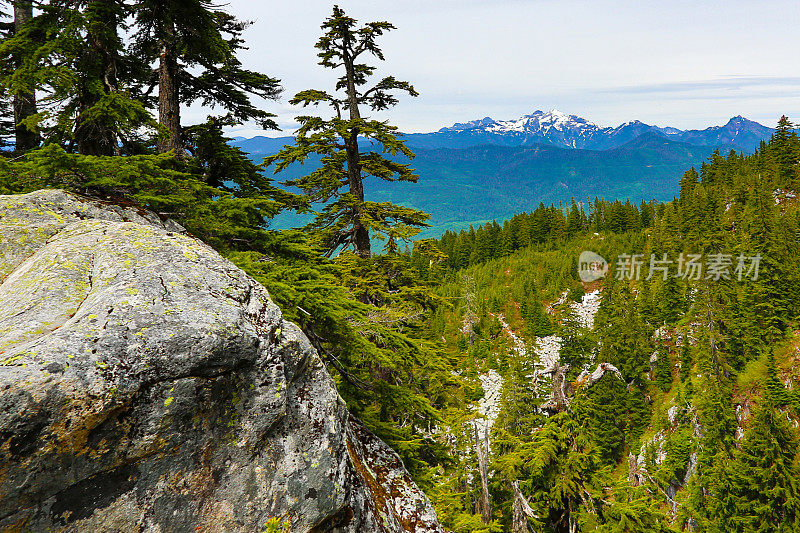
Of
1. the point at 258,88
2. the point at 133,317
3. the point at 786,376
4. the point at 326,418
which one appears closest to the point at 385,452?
the point at 326,418

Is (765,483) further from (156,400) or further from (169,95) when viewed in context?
(169,95)

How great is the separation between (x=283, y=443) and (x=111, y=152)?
428 inches

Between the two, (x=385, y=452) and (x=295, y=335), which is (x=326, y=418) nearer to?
(x=295, y=335)

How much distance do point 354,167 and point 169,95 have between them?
6.04 metres

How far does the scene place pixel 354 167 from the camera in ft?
43.9

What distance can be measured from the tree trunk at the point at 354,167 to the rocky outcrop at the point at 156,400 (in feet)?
27.0

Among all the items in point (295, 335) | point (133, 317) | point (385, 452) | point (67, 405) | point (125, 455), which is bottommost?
point (385, 452)

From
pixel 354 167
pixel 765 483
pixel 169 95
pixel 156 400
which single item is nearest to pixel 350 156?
pixel 354 167

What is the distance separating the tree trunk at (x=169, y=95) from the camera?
1128cm

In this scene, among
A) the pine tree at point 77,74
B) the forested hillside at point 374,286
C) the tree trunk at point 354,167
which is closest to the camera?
the forested hillside at point 374,286

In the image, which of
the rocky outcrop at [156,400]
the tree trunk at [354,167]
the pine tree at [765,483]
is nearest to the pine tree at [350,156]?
the tree trunk at [354,167]

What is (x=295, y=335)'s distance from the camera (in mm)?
4488

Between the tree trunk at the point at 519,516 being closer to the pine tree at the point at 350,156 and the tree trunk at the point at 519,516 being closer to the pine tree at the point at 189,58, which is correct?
the pine tree at the point at 350,156

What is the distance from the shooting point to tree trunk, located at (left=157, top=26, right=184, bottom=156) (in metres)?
11.3
